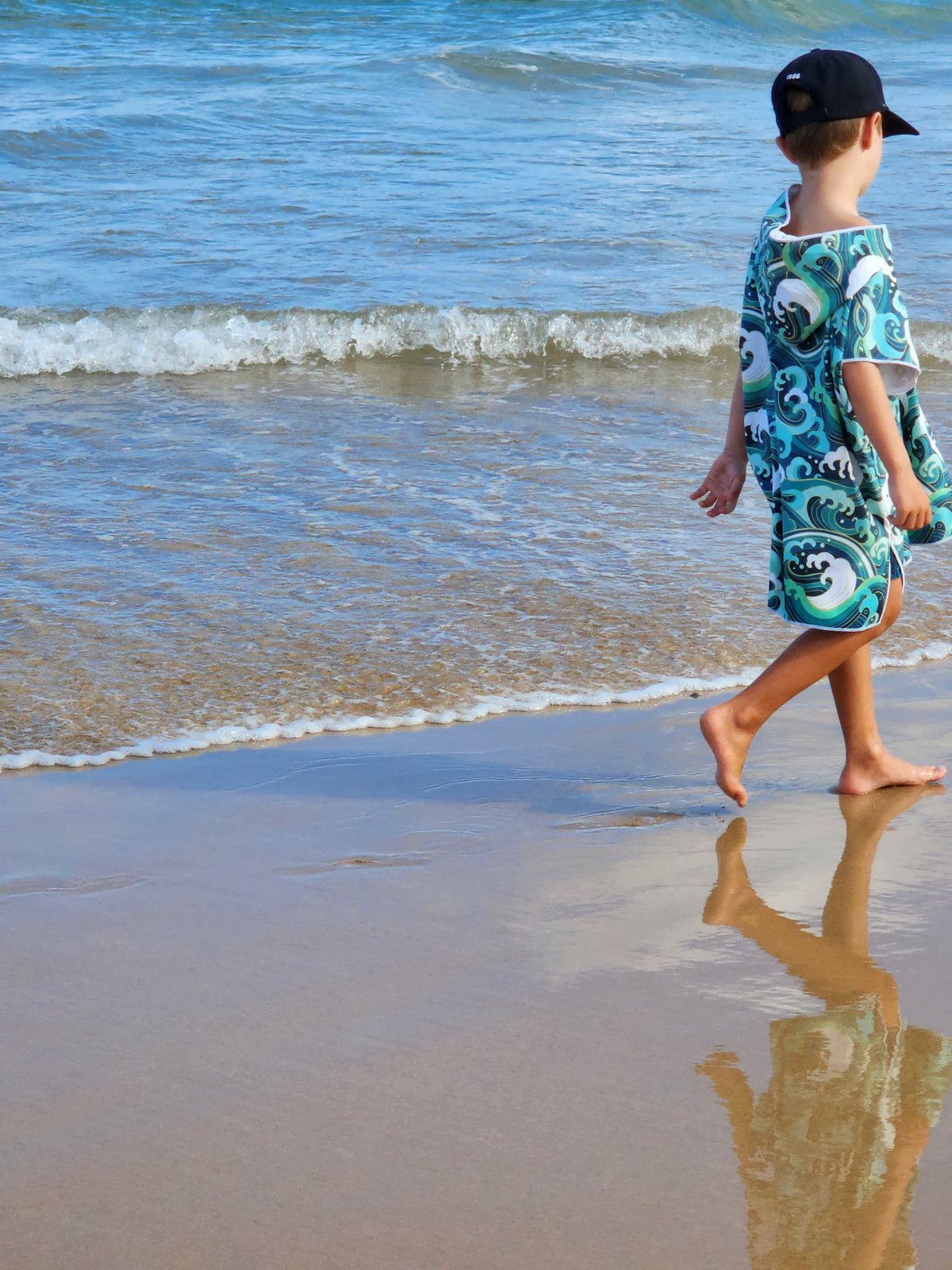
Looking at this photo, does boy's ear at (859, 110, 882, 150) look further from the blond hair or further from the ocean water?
the ocean water

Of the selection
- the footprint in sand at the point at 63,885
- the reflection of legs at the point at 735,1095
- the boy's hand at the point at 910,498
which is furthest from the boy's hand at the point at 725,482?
the footprint in sand at the point at 63,885

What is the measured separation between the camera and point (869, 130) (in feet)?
8.30

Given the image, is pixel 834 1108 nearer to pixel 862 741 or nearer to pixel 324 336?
pixel 862 741

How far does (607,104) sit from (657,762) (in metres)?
12.5

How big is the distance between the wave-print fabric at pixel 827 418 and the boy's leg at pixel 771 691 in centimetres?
6

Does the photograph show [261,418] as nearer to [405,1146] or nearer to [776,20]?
[405,1146]

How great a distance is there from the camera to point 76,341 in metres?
7.04

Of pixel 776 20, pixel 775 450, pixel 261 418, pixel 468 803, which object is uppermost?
pixel 776 20

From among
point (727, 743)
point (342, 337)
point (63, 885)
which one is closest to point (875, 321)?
point (727, 743)

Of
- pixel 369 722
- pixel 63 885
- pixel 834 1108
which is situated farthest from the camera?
pixel 369 722

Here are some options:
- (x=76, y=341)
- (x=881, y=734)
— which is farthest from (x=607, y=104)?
(x=881, y=734)

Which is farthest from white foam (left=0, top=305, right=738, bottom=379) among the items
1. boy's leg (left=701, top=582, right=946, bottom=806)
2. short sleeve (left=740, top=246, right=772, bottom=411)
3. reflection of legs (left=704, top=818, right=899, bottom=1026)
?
reflection of legs (left=704, top=818, right=899, bottom=1026)

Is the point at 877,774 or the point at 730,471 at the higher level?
the point at 730,471

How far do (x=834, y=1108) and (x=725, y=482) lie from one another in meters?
1.45
